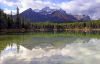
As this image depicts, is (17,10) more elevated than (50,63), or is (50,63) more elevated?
(17,10)

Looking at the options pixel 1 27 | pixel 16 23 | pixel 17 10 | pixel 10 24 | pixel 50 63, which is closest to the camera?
pixel 50 63

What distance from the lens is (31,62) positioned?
18.9 meters

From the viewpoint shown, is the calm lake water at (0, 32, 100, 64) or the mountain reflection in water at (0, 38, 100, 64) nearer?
the mountain reflection in water at (0, 38, 100, 64)

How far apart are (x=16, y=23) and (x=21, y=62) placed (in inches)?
4537

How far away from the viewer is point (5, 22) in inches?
4407

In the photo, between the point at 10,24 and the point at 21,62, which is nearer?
the point at 21,62

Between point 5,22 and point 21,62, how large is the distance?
9500cm

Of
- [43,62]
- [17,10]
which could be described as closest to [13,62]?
[43,62]

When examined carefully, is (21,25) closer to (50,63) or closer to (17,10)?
(17,10)

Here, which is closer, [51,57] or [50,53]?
[51,57]

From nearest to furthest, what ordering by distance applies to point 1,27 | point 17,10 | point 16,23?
point 1,27 → point 16,23 → point 17,10

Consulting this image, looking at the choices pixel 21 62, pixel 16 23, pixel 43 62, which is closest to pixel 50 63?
pixel 43 62

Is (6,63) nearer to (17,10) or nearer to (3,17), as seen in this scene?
→ (3,17)

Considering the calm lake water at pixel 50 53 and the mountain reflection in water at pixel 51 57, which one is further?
the calm lake water at pixel 50 53
